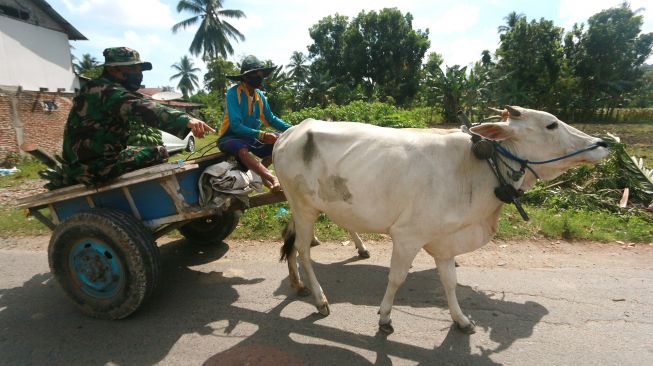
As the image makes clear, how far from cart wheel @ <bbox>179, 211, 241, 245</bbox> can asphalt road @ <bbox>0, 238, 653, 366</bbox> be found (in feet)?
1.14

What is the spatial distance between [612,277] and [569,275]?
1.42ft

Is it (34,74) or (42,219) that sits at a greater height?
(34,74)

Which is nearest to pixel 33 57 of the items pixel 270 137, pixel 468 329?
pixel 270 137

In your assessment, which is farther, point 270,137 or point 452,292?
point 270,137

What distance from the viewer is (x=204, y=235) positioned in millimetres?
5027

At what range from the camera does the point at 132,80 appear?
359 cm

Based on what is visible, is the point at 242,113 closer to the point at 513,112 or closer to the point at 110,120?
the point at 110,120

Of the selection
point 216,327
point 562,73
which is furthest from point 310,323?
point 562,73

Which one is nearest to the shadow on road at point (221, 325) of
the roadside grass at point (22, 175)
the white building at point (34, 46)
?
the roadside grass at point (22, 175)

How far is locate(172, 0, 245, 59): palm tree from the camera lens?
37188mm

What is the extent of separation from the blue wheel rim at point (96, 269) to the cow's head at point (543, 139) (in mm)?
3320

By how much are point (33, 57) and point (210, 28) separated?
2167 cm

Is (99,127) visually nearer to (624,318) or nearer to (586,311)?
(586,311)

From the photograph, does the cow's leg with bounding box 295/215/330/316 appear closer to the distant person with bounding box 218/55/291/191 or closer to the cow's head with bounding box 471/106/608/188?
the distant person with bounding box 218/55/291/191
